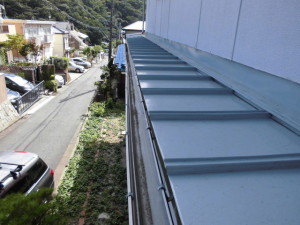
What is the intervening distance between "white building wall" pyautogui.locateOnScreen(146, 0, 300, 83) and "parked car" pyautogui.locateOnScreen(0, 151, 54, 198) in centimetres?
462

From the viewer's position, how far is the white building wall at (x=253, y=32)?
8.43ft

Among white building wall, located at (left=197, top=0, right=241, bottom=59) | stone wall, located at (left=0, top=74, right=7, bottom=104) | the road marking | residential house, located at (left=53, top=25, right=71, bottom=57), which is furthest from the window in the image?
residential house, located at (left=53, top=25, right=71, bottom=57)

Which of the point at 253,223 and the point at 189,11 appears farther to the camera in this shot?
the point at 189,11

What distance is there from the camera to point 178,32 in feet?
24.8

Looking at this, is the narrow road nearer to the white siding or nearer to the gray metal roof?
the gray metal roof

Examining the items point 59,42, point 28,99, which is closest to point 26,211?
point 28,99

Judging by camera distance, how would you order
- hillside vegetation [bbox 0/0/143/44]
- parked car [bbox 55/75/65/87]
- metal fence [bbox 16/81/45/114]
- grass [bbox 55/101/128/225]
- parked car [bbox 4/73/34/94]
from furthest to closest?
hillside vegetation [bbox 0/0/143/44], parked car [bbox 55/75/65/87], parked car [bbox 4/73/34/94], metal fence [bbox 16/81/45/114], grass [bbox 55/101/128/225]

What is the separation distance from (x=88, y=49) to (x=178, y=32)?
111 feet

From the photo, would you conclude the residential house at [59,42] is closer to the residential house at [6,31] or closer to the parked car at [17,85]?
the residential house at [6,31]

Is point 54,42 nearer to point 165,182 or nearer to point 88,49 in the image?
point 88,49

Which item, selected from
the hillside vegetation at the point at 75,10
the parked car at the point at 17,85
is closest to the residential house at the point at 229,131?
the parked car at the point at 17,85

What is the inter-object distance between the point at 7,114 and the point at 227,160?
43.3 ft

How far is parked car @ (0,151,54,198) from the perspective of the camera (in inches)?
206

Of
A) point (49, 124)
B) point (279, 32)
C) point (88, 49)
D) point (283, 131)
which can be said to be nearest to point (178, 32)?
point (279, 32)
